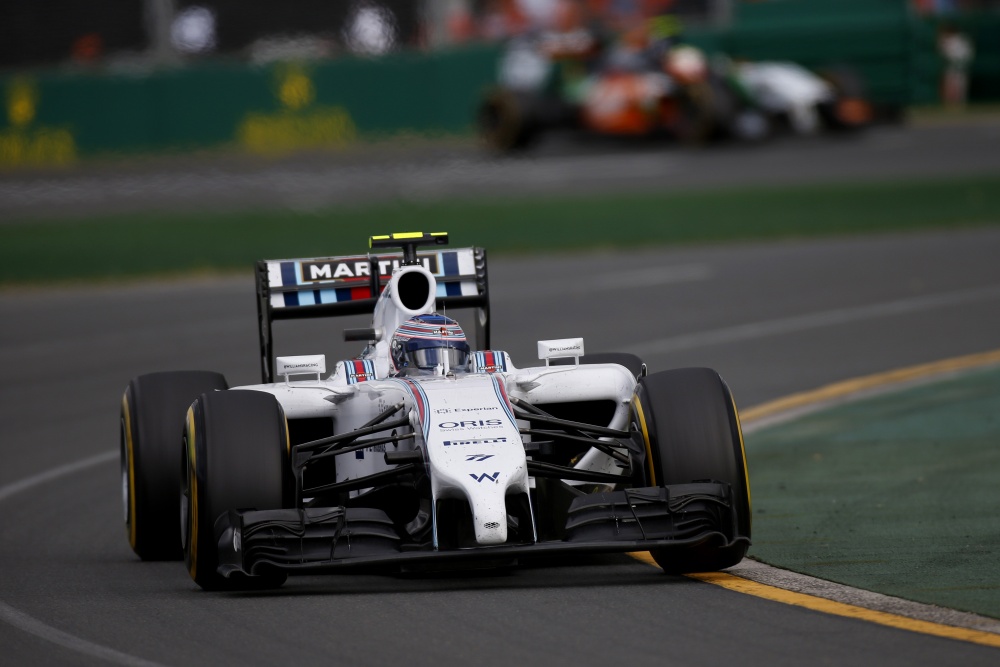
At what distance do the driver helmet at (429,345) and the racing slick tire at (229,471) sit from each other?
981mm

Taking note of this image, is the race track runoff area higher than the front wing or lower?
lower

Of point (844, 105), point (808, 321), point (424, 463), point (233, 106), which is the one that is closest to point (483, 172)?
point (844, 105)

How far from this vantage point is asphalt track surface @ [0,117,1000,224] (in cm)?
2661

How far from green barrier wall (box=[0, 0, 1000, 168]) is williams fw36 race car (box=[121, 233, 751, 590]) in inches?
1014

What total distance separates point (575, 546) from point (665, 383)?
100 cm

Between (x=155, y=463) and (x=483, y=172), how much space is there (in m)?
20.5

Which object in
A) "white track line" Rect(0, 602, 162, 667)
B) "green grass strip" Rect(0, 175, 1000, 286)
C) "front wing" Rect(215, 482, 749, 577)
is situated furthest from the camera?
"green grass strip" Rect(0, 175, 1000, 286)

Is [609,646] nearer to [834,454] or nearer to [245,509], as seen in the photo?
[245,509]

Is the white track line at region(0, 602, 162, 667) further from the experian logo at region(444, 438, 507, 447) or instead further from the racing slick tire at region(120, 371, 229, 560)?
the experian logo at region(444, 438, 507, 447)

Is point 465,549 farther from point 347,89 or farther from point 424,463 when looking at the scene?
point 347,89

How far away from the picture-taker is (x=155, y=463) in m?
8.00

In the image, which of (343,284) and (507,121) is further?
(507,121)

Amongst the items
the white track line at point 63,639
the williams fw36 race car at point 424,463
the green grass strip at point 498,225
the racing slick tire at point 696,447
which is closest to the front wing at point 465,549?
the williams fw36 race car at point 424,463

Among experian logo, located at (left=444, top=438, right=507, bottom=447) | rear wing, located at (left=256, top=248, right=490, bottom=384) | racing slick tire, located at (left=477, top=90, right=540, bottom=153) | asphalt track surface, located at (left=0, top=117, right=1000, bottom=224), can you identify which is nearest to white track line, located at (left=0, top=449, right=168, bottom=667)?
experian logo, located at (left=444, top=438, right=507, bottom=447)
